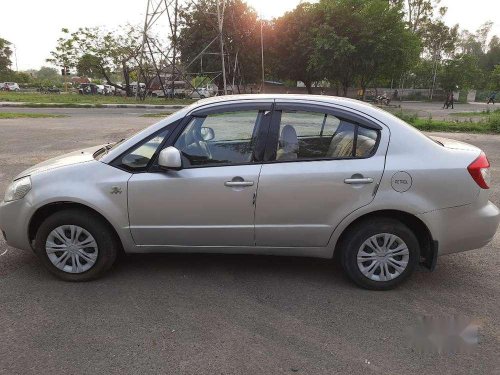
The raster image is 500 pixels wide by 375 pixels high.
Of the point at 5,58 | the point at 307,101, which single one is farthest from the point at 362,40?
the point at 5,58

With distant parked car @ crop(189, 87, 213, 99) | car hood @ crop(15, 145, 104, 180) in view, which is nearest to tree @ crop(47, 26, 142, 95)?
distant parked car @ crop(189, 87, 213, 99)

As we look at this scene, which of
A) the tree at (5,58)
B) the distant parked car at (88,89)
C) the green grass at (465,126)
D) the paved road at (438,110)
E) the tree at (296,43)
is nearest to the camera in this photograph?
the green grass at (465,126)

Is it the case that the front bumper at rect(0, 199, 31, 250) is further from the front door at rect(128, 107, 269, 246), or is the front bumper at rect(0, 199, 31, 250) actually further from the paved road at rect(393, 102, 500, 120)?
the paved road at rect(393, 102, 500, 120)

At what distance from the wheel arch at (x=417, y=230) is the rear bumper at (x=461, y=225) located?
0.19 feet

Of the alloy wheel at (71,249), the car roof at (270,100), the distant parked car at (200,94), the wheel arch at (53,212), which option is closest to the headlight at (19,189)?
the wheel arch at (53,212)

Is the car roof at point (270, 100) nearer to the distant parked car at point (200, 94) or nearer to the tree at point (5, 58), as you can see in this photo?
the distant parked car at point (200, 94)

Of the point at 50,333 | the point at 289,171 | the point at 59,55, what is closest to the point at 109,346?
the point at 50,333

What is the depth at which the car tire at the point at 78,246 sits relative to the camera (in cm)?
362

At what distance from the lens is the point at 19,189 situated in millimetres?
3689

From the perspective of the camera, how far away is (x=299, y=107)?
3621mm

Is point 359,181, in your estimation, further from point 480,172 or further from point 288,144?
point 480,172

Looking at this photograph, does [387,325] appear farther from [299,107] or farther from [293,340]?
[299,107]

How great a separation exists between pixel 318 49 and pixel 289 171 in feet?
104

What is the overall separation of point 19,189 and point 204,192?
163 cm
